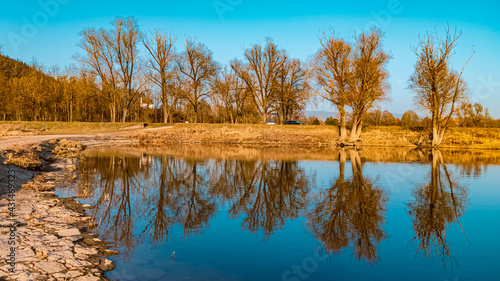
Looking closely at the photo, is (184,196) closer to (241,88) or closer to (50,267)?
(50,267)

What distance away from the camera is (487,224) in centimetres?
869

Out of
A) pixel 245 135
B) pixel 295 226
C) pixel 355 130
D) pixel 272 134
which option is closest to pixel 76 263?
pixel 295 226

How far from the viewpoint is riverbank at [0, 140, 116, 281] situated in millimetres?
5152

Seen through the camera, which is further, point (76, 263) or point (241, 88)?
point (241, 88)

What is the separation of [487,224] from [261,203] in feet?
19.7

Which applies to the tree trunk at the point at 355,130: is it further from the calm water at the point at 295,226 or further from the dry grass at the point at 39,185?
the dry grass at the point at 39,185

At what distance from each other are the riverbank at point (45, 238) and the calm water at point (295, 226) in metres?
0.41

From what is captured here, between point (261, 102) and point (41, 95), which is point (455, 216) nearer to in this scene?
point (261, 102)

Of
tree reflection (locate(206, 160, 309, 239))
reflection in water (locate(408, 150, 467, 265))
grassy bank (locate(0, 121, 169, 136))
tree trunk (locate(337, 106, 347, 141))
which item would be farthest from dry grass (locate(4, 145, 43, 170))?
tree trunk (locate(337, 106, 347, 141))

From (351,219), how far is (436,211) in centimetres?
300

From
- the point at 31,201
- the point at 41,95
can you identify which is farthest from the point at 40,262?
the point at 41,95

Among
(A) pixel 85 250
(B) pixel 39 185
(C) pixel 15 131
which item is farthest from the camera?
(C) pixel 15 131

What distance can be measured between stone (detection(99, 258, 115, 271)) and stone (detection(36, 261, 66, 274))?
55 centimetres

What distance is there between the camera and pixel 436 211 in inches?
383
